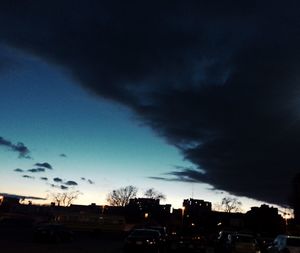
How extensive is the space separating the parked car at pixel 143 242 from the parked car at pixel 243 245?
4.78m

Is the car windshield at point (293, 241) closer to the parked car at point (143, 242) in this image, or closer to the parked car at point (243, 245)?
the parked car at point (243, 245)

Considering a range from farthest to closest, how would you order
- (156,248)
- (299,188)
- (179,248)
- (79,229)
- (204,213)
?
(204,213) → (299,188) → (79,229) → (179,248) → (156,248)

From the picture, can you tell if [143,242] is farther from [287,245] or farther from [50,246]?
[287,245]

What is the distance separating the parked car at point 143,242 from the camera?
89.7ft

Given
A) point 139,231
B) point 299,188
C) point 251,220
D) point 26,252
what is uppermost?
point 299,188

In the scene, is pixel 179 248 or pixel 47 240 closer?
pixel 179 248

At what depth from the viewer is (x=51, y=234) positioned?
38.9m

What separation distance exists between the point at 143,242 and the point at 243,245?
6357 millimetres

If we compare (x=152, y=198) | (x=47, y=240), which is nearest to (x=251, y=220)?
(x=152, y=198)

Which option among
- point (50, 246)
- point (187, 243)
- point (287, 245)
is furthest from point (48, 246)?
point (287, 245)

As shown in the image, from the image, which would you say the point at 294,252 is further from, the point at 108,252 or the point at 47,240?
the point at 47,240

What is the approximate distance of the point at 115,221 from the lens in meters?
71.1

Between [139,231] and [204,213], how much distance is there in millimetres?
131500

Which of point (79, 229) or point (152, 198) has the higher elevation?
point (152, 198)
